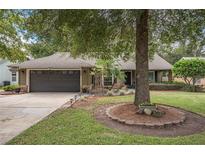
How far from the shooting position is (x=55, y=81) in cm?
2091

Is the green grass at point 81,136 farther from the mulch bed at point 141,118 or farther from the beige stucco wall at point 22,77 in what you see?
the beige stucco wall at point 22,77

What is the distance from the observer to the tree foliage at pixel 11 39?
13.1m

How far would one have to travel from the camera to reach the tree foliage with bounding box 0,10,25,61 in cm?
1306

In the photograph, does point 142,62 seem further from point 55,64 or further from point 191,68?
point 191,68

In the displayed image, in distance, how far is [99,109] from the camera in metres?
10.4

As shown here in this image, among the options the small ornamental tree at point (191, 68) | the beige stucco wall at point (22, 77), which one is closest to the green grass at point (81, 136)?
the beige stucco wall at point (22, 77)

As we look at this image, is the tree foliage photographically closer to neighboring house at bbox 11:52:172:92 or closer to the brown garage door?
neighboring house at bbox 11:52:172:92

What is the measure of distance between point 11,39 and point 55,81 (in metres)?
7.53

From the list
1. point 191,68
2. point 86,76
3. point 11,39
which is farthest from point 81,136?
point 191,68

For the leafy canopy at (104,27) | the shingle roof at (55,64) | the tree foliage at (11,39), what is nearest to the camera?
the leafy canopy at (104,27)

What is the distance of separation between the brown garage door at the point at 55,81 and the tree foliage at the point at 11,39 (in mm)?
6550
